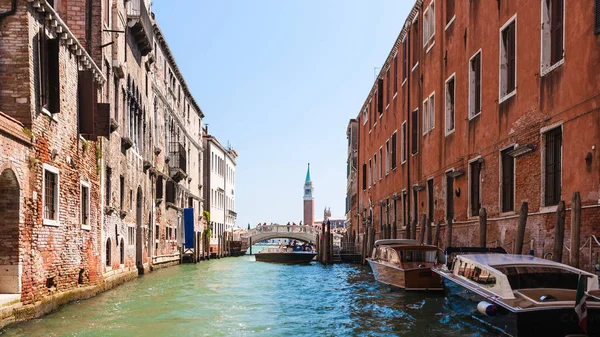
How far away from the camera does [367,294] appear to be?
15344 millimetres

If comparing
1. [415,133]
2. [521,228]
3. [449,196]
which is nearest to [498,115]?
[521,228]

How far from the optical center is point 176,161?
30594 millimetres

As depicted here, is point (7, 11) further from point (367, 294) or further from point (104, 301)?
point (367, 294)

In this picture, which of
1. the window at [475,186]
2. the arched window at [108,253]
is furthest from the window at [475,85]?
the arched window at [108,253]

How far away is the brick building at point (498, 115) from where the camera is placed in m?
9.46

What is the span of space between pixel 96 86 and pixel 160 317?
581 centimetres

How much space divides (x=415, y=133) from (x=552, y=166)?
10.1 metres

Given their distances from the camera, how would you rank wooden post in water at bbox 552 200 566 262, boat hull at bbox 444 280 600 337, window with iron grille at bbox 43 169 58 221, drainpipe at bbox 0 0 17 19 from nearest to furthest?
boat hull at bbox 444 280 600 337, wooden post in water at bbox 552 200 566 262, drainpipe at bbox 0 0 17 19, window with iron grille at bbox 43 169 58 221

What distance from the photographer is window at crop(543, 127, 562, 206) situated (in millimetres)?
10258

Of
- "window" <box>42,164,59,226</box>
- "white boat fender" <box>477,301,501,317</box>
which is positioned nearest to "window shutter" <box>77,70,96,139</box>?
"window" <box>42,164,59,226</box>

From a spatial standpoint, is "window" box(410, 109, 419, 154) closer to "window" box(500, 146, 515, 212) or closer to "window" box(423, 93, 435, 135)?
"window" box(423, 93, 435, 135)

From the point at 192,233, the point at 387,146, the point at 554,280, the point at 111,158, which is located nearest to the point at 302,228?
the point at 192,233

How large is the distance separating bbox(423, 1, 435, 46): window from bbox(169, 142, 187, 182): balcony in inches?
559

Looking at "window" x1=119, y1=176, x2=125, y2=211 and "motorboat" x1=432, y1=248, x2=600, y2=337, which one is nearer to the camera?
"motorboat" x1=432, y1=248, x2=600, y2=337
